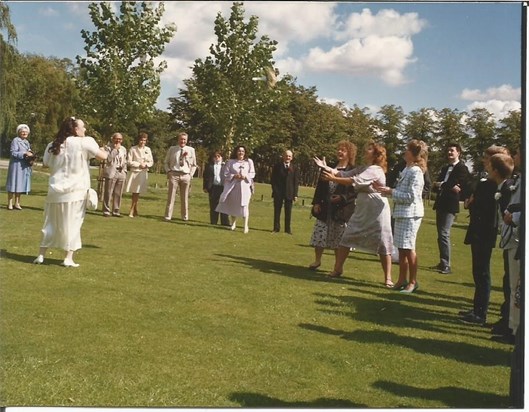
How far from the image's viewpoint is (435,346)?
4090 millimetres

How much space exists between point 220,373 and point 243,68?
169 cm

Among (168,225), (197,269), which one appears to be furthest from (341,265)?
(168,225)

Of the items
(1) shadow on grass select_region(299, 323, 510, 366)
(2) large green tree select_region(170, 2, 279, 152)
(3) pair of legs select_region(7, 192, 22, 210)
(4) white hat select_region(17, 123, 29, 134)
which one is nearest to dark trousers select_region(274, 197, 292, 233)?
(1) shadow on grass select_region(299, 323, 510, 366)

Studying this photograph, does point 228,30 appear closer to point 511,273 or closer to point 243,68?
point 243,68

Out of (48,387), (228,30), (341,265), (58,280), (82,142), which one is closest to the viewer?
(48,387)

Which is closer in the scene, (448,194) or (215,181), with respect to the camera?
(448,194)

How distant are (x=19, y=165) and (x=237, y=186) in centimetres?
187

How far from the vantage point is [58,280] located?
4504mm

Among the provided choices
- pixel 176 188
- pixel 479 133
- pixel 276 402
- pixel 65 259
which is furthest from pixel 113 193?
pixel 479 133

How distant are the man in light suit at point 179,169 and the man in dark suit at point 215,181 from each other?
100mm

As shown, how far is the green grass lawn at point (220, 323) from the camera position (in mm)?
3389

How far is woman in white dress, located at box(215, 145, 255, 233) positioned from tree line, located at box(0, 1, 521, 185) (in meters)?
0.15

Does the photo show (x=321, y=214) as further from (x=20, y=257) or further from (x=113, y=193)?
(x=20, y=257)

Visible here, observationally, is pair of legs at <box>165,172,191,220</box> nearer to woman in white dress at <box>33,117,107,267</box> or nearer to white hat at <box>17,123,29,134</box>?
woman in white dress at <box>33,117,107,267</box>
